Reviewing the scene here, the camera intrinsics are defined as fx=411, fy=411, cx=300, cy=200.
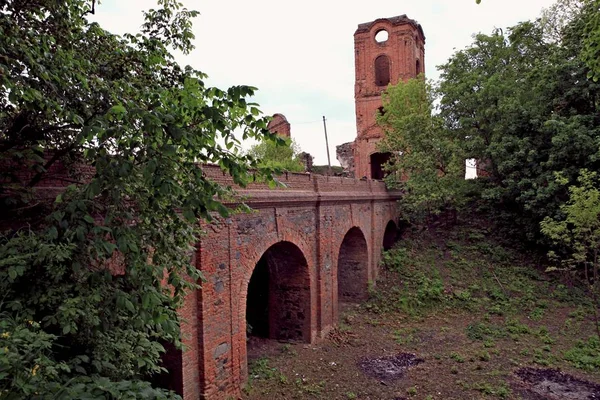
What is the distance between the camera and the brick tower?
2491 centimetres

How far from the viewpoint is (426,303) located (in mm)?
13633

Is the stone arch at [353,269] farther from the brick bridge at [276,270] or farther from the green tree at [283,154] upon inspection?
the green tree at [283,154]

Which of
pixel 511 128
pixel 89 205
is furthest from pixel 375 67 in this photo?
pixel 89 205

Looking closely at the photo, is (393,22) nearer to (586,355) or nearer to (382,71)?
(382,71)

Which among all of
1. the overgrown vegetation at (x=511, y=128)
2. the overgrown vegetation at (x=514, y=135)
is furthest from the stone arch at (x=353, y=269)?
the overgrown vegetation at (x=511, y=128)

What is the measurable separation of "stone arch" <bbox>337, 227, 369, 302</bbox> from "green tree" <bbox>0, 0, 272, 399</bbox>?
10895 mm

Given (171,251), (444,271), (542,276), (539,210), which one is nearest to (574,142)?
(539,210)

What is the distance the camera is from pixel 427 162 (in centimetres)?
1692

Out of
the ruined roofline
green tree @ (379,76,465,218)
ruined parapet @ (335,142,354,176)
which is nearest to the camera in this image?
green tree @ (379,76,465,218)

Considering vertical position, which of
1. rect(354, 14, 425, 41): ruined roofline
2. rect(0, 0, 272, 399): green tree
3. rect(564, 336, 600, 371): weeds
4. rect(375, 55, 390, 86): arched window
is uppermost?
rect(354, 14, 425, 41): ruined roofline

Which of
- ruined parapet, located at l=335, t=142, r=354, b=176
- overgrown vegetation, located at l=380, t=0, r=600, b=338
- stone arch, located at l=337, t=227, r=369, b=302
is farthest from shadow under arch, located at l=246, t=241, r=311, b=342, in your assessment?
ruined parapet, located at l=335, t=142, r=354, b=176

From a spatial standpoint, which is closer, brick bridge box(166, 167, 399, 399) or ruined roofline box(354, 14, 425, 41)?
brick bridge box(166, 167, 399, 399)

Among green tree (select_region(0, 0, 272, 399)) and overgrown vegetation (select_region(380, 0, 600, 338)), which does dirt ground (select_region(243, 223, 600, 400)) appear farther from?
green tree (select_region(0, 0, 272, 399))

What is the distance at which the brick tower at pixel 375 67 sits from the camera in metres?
24.9
